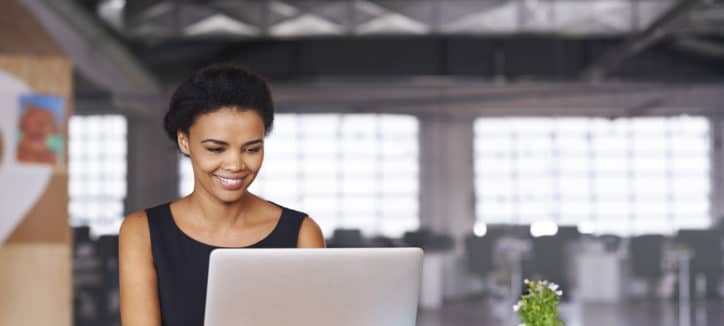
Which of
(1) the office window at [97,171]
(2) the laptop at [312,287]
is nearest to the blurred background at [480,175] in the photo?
(1) the office window at [97,171]

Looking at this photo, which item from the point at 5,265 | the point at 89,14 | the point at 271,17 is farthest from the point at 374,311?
the point at 271,17

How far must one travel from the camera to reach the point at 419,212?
25.0 ft

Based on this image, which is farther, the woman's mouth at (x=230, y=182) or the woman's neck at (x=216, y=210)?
the woman's neck at (x=216, y=210)

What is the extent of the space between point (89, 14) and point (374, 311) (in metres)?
→ 5.59

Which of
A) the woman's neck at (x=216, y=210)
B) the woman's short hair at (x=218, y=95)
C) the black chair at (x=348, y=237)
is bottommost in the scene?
the black chair at (x=348, y=237)

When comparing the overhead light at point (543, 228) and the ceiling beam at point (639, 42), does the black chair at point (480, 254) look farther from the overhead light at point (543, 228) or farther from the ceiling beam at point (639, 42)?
the ceiling beam at point (639, 42)

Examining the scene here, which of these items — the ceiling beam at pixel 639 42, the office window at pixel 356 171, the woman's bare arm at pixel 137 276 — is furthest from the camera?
the office window at pixel 356 171

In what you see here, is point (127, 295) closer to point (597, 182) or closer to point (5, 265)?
point (5, 265)

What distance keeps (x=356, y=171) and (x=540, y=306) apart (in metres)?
5.81

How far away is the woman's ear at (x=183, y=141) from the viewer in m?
2.44

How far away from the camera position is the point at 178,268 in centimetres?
241

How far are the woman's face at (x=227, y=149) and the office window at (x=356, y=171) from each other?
5.19 m

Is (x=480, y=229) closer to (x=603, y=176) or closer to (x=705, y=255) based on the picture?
(x=603, y=176)

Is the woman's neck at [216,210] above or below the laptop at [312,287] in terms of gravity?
above
